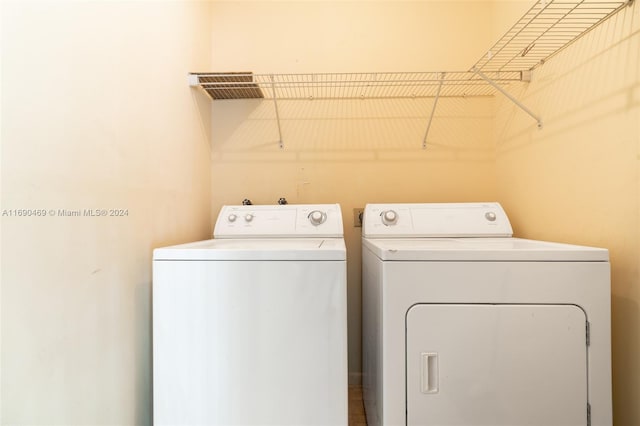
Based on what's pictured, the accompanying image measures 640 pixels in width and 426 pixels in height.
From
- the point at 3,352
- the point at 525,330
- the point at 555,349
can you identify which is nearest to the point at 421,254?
the point at 525,330

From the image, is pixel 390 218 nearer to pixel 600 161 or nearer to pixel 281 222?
pixel 281 222

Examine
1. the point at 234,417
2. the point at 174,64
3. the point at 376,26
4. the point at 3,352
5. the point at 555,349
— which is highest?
the point at 376,26

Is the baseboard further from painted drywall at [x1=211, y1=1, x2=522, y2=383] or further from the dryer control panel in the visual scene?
the dryer control panel

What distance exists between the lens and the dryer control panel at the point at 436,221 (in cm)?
156

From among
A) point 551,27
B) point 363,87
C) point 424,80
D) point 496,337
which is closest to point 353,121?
point 363,87

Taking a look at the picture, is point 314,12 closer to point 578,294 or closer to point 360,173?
point 360,173

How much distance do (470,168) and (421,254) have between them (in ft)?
3.90

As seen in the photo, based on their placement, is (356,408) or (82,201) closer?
(82,201)

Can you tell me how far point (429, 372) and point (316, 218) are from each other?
0.89 meters

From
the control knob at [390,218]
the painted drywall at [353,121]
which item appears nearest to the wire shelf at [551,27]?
the painted drywall at [353,121]

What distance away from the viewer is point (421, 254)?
38.4 inches

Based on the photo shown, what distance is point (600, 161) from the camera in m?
1.11

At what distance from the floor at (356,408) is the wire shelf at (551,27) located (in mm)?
1858

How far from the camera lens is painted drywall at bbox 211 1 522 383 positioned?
6.20ft
